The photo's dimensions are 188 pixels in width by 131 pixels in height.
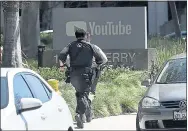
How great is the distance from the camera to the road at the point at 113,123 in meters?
10.2

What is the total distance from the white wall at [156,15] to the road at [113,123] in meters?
35.1

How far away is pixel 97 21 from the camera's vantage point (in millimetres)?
18453

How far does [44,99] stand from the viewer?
679 cm

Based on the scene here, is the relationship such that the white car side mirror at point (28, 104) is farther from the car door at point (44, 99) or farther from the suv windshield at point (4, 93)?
the car door at point (44, 99)

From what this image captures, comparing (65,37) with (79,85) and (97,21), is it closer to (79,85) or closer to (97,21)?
(97,21)

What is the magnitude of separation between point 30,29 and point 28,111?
17388 millimetres

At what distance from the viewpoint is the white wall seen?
46.2 meters

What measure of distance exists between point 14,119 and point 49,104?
47.2 inches

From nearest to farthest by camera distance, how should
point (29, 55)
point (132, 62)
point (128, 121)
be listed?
point (128, 121), point (132, 62), point (29, 55)

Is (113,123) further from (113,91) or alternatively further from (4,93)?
(4,93)

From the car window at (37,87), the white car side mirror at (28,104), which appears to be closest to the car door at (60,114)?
the car window at (37,87)

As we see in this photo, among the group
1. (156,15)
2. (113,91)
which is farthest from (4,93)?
(156,15)

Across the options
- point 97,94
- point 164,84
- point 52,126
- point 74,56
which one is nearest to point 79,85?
point 74,56

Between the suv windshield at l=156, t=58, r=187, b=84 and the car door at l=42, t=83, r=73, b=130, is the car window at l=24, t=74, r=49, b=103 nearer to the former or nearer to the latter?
the car door at l=42, t=83, r=73, b=130
